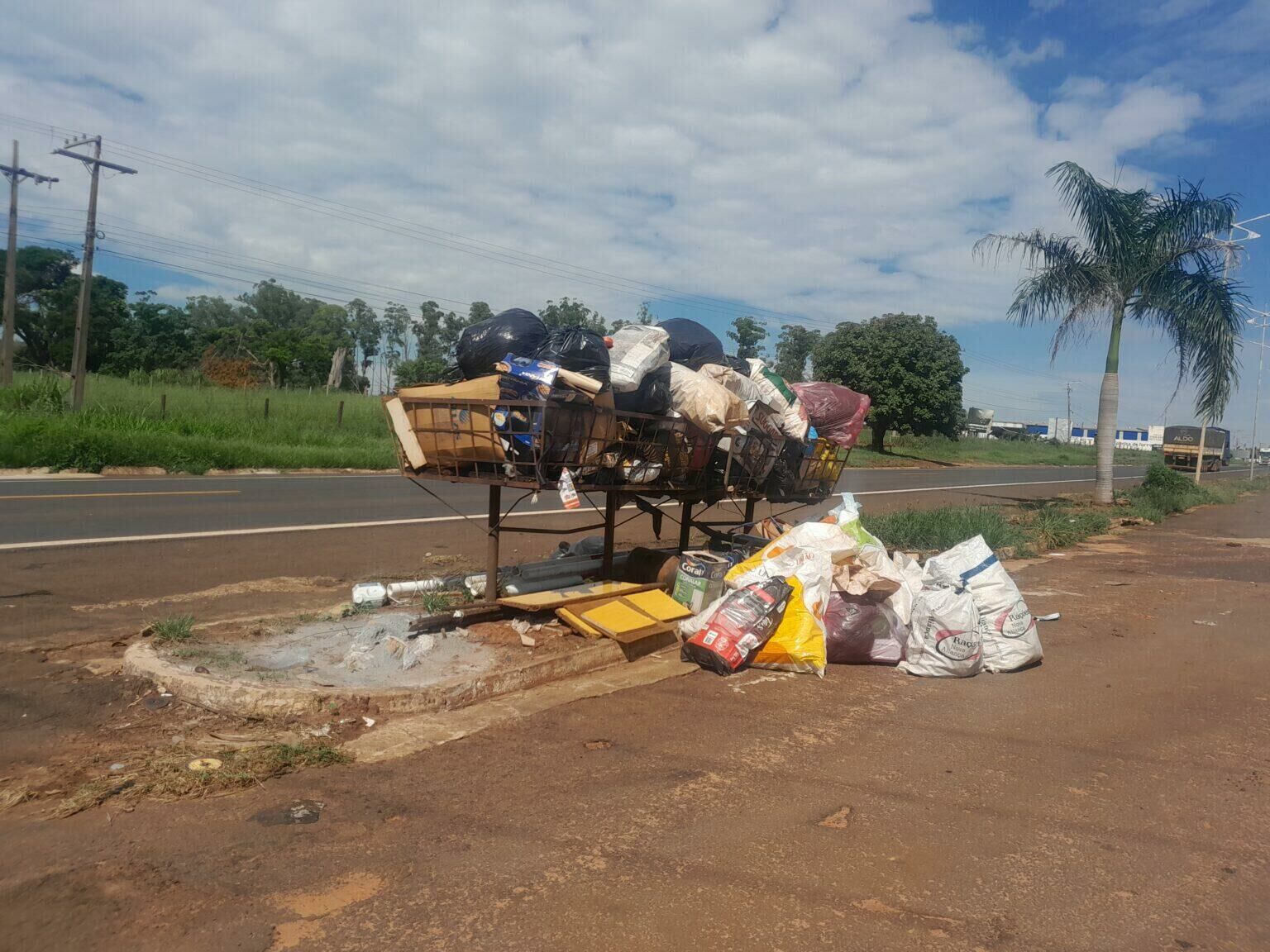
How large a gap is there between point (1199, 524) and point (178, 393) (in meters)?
26.6

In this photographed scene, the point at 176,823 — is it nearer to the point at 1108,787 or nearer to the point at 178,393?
the point at 1108,787

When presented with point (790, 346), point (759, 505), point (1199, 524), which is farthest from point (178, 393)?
point (790, 346)

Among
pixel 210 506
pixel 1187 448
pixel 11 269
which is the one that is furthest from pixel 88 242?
pixel 1187 448

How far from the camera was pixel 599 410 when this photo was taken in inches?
206

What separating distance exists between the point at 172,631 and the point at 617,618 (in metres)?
2.51

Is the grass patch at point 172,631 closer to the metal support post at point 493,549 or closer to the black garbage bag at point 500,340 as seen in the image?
the metal support post at point 493,549

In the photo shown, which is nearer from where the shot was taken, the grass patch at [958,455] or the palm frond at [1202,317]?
the palm frond at [1202,317]

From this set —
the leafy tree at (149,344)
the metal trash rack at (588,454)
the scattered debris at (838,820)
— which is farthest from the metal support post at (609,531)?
the leafy tree at (149,344)

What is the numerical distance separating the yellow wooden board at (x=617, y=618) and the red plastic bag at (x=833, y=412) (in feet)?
7.58

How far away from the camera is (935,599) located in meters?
5.86

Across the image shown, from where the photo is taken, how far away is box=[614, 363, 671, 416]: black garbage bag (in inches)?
223

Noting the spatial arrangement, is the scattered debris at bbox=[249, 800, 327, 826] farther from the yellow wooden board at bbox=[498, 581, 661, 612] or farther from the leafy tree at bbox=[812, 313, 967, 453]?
the leafy tree at bbox=[812, 313, 967, 453]

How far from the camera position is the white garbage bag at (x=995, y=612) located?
591 cm

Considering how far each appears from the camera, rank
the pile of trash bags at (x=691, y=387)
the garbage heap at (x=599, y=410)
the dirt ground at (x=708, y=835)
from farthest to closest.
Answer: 1. the pile of trash bags at (x=691, y=387)
2. the garbage heap at (x=599, y=410)
3. the dirt ground at (x=708, y=835)
